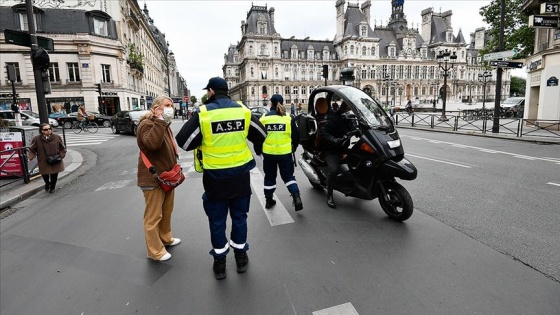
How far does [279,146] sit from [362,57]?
303ft

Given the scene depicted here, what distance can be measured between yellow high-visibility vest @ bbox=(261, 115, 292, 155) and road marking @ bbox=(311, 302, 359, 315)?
2.81m

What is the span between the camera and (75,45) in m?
32.2

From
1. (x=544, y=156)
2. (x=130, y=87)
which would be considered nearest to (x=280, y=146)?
(x=544, y=156)

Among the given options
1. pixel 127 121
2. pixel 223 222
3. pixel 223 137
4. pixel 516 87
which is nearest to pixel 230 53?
pixel 516 87

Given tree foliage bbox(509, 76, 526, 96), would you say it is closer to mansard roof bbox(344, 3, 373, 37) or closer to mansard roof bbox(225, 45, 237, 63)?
mansard roof bbox(344, 3, 373, 37)

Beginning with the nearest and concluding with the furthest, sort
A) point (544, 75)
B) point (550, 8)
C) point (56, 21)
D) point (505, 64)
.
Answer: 1. point (550, 8)
2. point (505, 64)
3. point (544, 75)
4. point (56, 21)

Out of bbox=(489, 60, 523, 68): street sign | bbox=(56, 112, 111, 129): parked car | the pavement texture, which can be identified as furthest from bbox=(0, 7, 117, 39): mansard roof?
bbox=(489, 60, 523, 68): street sign

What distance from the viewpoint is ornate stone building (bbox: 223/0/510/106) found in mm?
85625

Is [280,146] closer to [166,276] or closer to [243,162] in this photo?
[243,162]

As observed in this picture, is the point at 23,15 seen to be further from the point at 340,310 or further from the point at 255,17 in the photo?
the point at 255,17

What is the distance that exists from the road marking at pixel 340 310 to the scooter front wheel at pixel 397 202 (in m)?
2.05

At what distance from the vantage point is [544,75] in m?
17.3

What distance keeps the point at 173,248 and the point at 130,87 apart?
4041 cm

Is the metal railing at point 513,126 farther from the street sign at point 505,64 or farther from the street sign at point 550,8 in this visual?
the street sign at point 550,8
